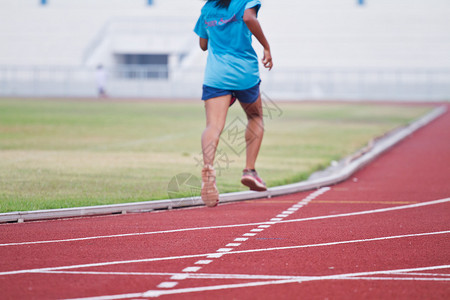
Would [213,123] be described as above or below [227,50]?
below

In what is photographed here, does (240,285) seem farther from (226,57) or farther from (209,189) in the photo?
(226,57)

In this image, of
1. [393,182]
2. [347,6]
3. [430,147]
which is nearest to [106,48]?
[347,6]

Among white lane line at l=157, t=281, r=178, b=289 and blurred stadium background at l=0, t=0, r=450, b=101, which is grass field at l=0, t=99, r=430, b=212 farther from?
blurred stadium background at l=0, t=0, r=450, b=101

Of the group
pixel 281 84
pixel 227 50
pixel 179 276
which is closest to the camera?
pixel 179 276

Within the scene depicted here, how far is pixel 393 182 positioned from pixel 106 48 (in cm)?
5058

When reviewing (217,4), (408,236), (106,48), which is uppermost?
(106,48)

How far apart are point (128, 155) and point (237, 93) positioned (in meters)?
7.21

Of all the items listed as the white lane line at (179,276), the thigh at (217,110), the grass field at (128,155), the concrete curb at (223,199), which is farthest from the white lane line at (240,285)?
the grass field at (128,155)

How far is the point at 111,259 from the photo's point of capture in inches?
218

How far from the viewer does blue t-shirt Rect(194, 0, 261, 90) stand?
23.4ft

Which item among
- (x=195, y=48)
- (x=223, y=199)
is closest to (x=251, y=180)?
(x=223, y=199)

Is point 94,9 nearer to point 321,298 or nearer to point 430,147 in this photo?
point 430,147

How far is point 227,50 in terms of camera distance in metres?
7.20

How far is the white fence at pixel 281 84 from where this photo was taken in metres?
52.6
